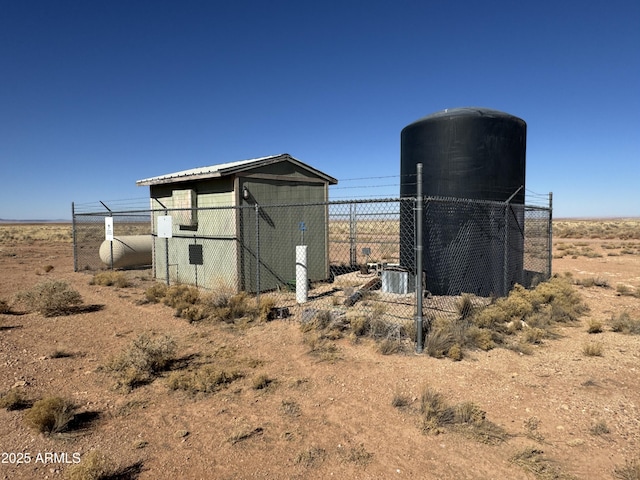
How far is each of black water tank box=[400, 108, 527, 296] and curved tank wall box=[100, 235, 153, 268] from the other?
11.0 meters

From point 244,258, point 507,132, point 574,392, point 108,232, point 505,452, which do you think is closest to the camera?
point 505,452

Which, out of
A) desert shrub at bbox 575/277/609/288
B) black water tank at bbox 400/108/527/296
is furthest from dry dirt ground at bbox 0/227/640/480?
desert shrub at bbox 575/277/609/288

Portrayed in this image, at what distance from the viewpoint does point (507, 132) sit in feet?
29.0

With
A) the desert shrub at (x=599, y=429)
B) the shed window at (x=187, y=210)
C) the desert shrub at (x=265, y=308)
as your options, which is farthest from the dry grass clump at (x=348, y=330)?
the shed window at (x=187, y=210)

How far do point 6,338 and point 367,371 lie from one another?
19.7 ft

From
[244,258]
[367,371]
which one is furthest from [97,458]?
[244,258]

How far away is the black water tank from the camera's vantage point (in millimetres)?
8484

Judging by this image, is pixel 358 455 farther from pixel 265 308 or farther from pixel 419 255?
pixel 265 308

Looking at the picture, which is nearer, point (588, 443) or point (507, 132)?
point (588, 443)

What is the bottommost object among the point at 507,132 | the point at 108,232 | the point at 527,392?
the point at 527,392

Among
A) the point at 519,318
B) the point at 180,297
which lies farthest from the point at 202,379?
the point at 519,318

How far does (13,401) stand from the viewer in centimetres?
414

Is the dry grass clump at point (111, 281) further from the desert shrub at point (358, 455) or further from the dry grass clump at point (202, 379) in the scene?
the desert shrub at point (358, 455)

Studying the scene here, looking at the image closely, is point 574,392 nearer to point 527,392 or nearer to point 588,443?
point 527,392
